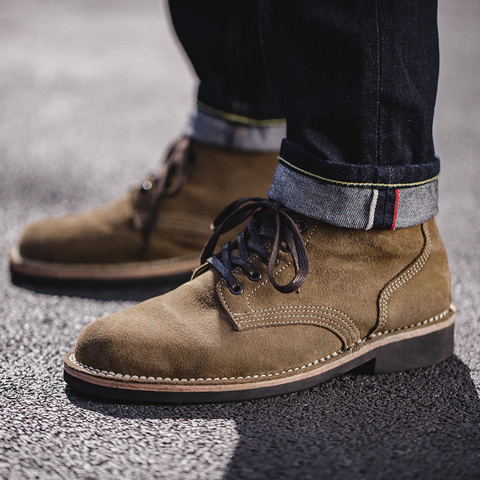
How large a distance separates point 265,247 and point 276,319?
0.12 m

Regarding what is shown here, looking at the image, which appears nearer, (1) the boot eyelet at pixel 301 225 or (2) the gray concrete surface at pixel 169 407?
(2) the gray concrete surface at pixel 169 407

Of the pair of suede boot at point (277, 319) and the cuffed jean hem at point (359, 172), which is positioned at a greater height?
the cuffed jean hem at point (359, 172)

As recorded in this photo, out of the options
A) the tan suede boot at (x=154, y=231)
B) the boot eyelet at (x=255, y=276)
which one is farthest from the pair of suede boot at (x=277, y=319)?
the tan suede boot at (x=154, y=231)

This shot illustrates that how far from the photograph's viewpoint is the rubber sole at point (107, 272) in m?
1.49

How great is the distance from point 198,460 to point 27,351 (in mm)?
466

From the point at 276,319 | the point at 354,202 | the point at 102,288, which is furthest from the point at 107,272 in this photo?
the point at 354,202

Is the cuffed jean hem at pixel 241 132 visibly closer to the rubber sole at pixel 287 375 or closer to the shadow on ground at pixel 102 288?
the shadow on ground at pixel 102 288

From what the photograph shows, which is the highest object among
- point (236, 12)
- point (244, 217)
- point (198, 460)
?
point (236, 12)

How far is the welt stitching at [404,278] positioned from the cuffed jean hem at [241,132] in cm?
50

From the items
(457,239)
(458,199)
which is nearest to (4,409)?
(457,239)

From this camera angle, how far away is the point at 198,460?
0.90 meters

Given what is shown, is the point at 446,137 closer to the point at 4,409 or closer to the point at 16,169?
the point at 16,169

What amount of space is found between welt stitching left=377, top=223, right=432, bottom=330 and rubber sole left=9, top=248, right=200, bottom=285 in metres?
0.54

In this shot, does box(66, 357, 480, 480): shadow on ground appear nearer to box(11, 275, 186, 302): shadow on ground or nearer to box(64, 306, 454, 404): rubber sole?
box(64, 306, 454, 404): rubber sole
